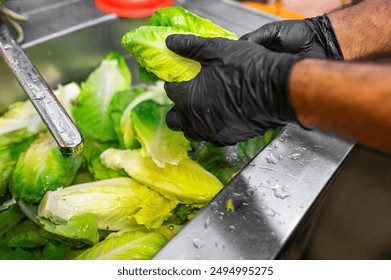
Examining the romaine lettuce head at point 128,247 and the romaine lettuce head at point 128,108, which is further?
the romaine lettuce head at point 128,108

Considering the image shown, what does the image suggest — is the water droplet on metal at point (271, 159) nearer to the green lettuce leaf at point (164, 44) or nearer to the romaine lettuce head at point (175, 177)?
the romaine lettuce head at point (175, 177)

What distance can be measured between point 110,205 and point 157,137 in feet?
0.84

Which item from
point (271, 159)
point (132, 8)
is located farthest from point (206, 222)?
point (132, 8)

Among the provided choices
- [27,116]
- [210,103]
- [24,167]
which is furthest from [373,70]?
[27,116]

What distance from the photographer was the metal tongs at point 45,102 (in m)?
0.84

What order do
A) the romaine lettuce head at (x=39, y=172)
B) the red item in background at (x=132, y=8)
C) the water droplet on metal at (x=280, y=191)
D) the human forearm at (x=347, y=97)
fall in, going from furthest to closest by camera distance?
the red item in background at (x=132, y=8) < the romaine lettuce head at (x=39, y=172) < the water droplet on metal at (x=280, y=191) < the human forearm at (x=347, y=97)

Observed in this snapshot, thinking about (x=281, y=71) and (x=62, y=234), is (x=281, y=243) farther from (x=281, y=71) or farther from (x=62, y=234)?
(x=62, y=234)

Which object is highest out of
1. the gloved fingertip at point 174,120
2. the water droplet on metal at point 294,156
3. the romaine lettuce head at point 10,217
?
the gloved fingertip at point 174,120

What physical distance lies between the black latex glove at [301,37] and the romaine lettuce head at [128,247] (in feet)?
2.03

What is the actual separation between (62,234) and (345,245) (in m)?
1.09

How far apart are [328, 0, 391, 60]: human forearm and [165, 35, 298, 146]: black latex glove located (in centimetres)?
49

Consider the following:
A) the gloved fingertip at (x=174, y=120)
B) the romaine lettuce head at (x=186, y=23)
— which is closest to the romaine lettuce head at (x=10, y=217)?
the gloved fingertip at (x=174, y=120)

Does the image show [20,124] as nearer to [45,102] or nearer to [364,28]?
[45,102]

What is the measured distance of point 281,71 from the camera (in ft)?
2.62
